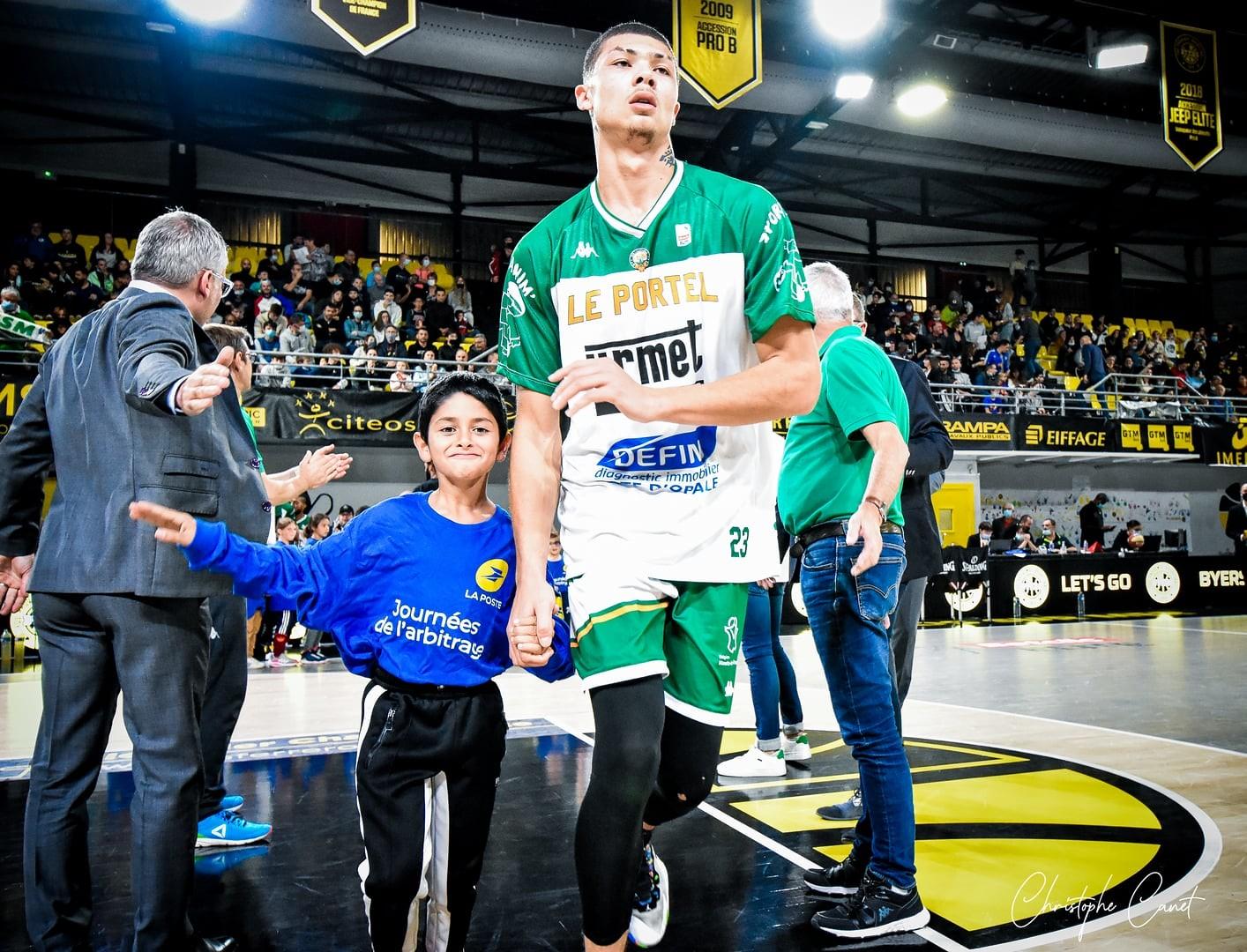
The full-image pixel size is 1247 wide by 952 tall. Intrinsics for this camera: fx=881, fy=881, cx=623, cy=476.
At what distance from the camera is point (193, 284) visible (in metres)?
2.34

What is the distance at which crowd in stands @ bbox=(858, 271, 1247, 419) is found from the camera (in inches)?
698

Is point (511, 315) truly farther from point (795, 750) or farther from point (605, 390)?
point (795, 750)

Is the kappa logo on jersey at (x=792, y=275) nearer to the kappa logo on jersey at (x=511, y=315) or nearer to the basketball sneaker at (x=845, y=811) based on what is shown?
the kappa logo on jersey at (x=511, y=315)

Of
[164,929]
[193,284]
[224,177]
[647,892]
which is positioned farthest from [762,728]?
[224,177]

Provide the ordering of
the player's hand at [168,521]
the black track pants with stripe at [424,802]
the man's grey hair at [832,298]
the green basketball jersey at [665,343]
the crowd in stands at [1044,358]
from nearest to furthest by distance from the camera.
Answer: the player's hand at [168,521] → the green basketball jersey at [665,343] → the black track pants with stripe at [424,802] → the man's grey hair at [832,298] → the crowd in stands at [1044,358]

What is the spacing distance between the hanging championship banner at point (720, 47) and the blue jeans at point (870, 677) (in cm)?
940

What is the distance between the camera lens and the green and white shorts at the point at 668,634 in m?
1.81

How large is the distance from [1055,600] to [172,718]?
13757 millimetres

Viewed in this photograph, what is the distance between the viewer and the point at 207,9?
40.1ft

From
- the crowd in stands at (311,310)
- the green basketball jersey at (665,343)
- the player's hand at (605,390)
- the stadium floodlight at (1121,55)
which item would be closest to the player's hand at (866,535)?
the green basketball jersey at (665,343)

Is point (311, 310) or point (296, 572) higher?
point (311, 310)

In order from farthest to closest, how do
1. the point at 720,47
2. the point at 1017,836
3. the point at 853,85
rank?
the point at 853,85 → the point at 720,47 → the point at 1017,836

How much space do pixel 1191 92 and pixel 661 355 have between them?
1420cm

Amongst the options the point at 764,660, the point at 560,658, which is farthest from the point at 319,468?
the point at 764,660
